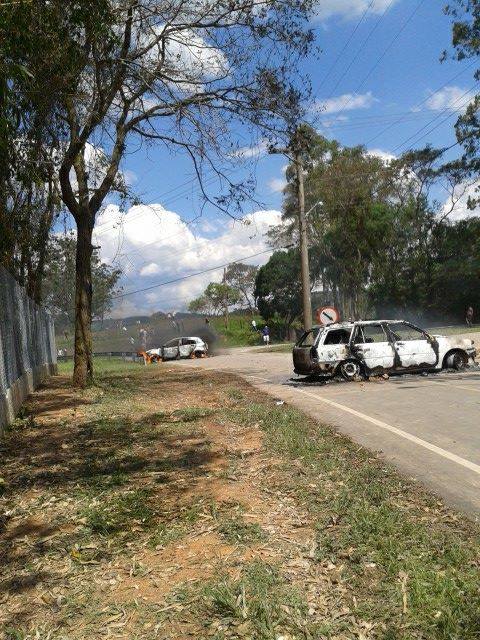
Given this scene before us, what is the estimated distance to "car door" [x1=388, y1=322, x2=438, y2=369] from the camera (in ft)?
51.6

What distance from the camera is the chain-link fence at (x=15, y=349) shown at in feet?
32.2

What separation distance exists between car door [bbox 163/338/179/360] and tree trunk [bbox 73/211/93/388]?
90.8 ft

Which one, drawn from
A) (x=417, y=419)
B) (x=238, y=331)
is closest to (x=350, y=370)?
(x=417, y=419)

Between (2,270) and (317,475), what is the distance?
24.3 feet

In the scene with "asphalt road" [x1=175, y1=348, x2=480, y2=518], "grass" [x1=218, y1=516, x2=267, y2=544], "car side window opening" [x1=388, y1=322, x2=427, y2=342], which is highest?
"car side window opening" [x1=388, y1=322, x2=427, y2=342]

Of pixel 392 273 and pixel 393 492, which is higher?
pixel 392 273

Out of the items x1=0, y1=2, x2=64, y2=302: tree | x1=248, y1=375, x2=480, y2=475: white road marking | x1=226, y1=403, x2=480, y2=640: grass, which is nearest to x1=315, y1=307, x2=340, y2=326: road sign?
x1=0, y1=2, x2=64, y2=302: tree

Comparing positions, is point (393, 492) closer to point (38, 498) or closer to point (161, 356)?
point (38, 498)

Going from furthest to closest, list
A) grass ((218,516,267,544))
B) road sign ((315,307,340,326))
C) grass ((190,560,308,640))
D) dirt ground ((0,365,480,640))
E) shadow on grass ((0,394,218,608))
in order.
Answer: road sign ((315,307,340,326)) → shadow on grass ((0,394,218,608)) → grass ((218,516,267,544)) → dirt ground ((0,365,480,640)) → grass ((190,560,308,640))

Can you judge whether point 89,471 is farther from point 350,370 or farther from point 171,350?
point 171,350

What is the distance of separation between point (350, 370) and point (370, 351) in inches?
27.0

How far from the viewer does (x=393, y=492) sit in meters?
5.40

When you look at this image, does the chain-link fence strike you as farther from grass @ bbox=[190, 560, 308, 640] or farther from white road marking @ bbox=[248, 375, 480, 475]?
grass @ bbox=[190, 560, 308, 640]

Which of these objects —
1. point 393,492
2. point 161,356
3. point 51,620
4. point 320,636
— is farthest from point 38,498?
point 161,356
